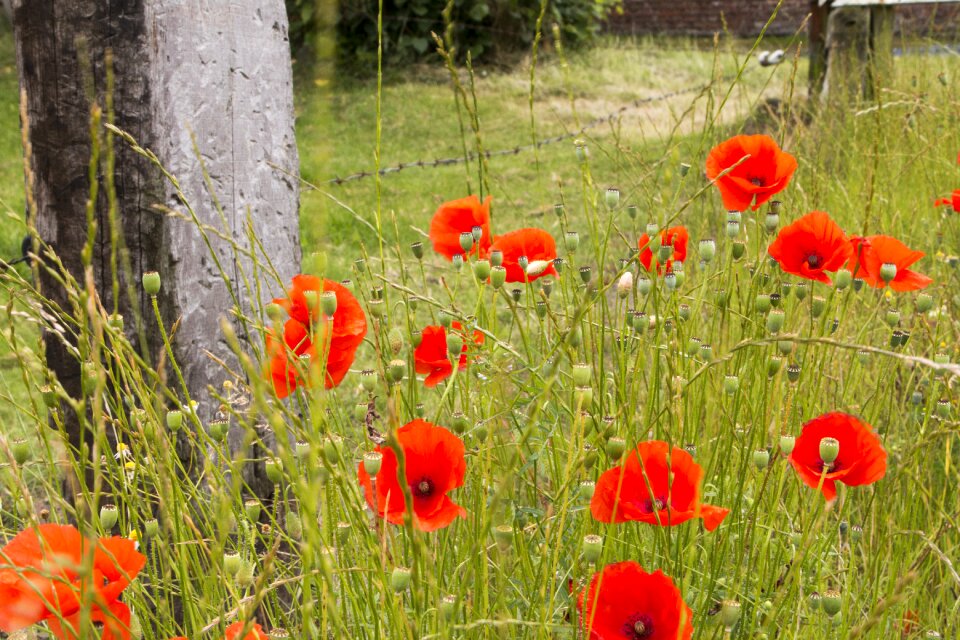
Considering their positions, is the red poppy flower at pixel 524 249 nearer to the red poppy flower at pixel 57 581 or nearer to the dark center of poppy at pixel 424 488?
the dark center of poppy at pixel 424 488

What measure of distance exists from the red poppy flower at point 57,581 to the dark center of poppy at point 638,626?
0.48m

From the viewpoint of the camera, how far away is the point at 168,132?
1.77 meters

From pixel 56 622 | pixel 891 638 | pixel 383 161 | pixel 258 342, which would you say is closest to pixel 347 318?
pixel 56 622

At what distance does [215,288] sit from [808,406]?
3.55ft

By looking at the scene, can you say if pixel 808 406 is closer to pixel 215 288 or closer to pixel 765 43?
pixel 215 288

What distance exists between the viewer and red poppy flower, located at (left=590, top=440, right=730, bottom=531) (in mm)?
997

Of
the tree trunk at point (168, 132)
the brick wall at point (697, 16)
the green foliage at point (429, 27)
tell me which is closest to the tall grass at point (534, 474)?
the tree trunk at point (168, 132)

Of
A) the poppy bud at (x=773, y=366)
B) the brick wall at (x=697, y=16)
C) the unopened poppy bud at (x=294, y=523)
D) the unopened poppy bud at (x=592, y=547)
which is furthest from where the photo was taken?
the brick wall at (x=697, y=16)

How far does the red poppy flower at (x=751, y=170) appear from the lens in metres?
1.47

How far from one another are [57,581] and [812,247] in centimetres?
107

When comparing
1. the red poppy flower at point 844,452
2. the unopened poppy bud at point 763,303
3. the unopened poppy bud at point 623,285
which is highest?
the unopened poppy bud at point 623,285

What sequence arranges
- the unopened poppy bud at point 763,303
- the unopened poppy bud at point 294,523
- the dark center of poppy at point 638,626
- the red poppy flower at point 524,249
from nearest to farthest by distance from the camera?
the dark center of poppy at point 638,626, the unopened poppy bud at point 294,523, the unopened poppy bud at point 763,303, the red poppy flower at point 524,249

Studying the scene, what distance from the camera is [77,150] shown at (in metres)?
1.83

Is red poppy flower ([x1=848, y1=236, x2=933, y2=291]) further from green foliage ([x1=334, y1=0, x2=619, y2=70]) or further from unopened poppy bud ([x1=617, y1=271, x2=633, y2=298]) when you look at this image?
green foliage ([x1=334, y1=0, x2=619, y2=70])
